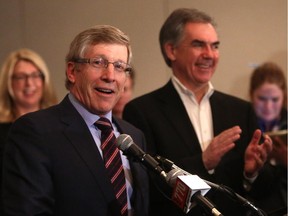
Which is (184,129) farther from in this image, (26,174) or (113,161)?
(26,174)

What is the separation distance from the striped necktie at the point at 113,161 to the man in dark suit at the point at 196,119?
1.41 ft

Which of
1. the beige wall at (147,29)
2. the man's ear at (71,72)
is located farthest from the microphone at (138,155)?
the beige wall at (147,29)

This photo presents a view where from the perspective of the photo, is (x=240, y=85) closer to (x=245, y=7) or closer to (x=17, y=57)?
(x=245, y=7)

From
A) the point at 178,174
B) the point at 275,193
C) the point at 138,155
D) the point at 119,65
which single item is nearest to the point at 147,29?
the point at 275,193

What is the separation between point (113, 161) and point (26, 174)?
0.33 metres

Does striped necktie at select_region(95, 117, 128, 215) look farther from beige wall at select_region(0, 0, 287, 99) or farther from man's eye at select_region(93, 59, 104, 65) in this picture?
beige wall at select_region(0, 0, 287, 99)

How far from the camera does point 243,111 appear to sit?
2.44 meters

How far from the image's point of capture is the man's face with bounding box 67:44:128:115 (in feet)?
5.75

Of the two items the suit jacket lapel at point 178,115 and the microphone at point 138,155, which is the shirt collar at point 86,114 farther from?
the suit jacket lapel at point 178,115

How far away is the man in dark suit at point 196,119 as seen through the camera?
2.16 meters

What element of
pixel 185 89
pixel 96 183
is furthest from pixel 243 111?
pixel 96 183

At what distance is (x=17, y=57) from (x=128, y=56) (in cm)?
127

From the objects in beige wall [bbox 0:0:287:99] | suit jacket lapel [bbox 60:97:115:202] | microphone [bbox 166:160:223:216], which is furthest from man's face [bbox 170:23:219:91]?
microphone [bbox 166:160:223:216]

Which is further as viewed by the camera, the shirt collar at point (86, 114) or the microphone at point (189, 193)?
the shirt collar at point (86, 114)
